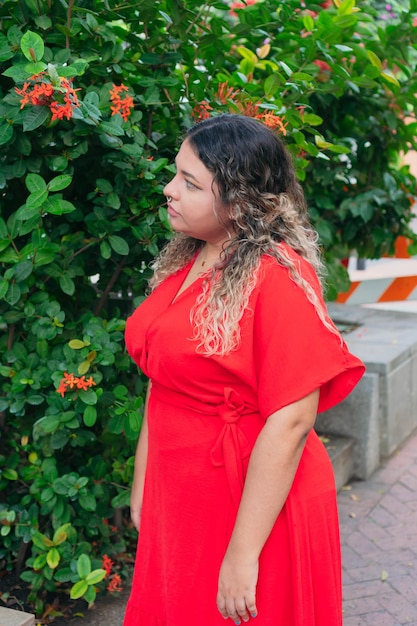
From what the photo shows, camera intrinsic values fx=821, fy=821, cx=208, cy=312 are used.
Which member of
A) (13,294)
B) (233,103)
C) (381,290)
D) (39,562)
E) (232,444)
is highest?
(233,103)

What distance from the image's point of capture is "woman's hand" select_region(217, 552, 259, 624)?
1883 millimetres

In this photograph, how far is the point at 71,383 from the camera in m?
2.54

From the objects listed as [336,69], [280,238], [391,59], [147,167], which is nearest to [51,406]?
[147,167]

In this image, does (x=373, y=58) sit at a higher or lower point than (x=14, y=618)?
higher

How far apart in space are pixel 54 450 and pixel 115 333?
0.51 metres

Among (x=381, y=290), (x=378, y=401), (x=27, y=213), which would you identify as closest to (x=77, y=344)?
(x=27, y=213)

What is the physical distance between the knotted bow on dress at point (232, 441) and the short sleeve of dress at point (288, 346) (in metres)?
0.10

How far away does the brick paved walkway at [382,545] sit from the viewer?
3512mm

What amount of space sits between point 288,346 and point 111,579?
1.83 metres

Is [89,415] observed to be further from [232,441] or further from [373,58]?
[373,58]

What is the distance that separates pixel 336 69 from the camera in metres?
3.08

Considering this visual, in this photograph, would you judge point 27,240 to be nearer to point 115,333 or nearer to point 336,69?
point 115,333

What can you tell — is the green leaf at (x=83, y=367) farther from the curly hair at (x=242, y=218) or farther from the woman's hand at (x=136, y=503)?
the curly hair at (x=242, y=218)

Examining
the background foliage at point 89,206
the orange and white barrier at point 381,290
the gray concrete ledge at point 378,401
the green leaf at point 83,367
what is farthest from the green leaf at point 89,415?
the orange and white barrier at point 381,290
